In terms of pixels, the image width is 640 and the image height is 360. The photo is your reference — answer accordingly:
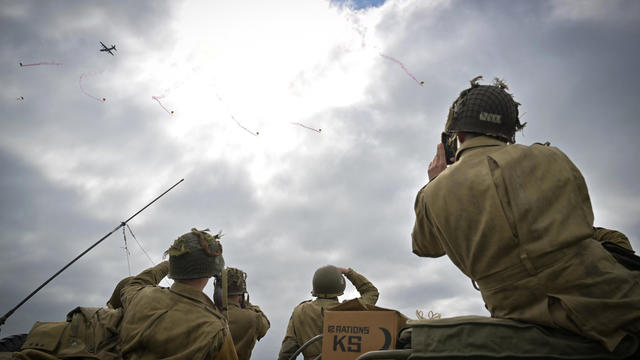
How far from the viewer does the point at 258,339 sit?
902 cm

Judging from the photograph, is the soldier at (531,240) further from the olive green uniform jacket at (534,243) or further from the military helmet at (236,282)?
the military helmet at (236,282)

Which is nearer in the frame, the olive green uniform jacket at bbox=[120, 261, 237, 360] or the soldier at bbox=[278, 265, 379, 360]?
the olive green uniform jacket at bbox=[120, 261, 237, 360]

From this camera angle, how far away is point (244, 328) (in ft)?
28.3

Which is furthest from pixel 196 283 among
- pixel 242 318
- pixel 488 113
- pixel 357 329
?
pixel 488 113

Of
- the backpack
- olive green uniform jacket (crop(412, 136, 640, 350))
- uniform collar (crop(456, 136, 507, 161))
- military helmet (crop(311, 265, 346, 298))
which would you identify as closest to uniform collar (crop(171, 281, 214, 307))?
the backpack

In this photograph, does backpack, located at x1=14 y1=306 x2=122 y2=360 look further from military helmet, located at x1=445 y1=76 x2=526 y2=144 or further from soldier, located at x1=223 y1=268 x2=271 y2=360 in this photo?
military helmet, located at x1=445 y1=76 x2=526 y2=144

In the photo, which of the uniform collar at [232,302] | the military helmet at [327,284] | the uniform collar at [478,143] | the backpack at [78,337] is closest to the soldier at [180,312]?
the backpack at [78,337]

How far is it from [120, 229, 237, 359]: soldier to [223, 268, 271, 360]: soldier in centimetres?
290

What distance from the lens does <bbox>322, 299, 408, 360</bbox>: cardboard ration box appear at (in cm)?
349

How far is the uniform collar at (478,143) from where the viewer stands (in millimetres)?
3162

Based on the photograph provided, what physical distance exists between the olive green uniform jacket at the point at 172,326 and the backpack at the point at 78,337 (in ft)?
0.45

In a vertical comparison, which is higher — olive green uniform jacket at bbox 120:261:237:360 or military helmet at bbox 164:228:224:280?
military helmet at bbox 164:228:224:280

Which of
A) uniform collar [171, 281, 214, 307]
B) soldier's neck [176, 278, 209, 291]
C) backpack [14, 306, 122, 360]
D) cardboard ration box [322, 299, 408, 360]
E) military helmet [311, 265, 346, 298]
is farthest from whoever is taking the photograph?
military helmet [311, 265, 346, 298]

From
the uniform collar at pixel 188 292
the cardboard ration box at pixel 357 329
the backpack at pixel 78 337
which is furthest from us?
the uniform collar at pixel 188 292
